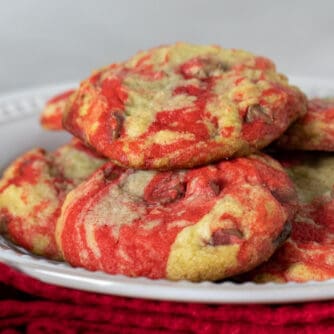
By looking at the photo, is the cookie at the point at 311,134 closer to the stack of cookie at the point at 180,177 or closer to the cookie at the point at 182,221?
the stack of cookie at the point at 180,177

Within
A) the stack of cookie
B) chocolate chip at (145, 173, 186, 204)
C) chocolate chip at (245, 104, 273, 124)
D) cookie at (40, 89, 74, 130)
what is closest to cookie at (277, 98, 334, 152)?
the stack of cookie

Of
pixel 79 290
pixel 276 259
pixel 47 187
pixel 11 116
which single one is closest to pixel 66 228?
pixel 79 290

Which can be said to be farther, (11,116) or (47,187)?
(11,116)

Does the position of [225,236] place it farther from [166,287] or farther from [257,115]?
[257,115]

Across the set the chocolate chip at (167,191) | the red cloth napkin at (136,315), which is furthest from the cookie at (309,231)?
the chocolate chip at (167,191)

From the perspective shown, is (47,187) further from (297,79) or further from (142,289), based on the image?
(297,79)

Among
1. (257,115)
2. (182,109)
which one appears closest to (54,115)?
(182,109)
